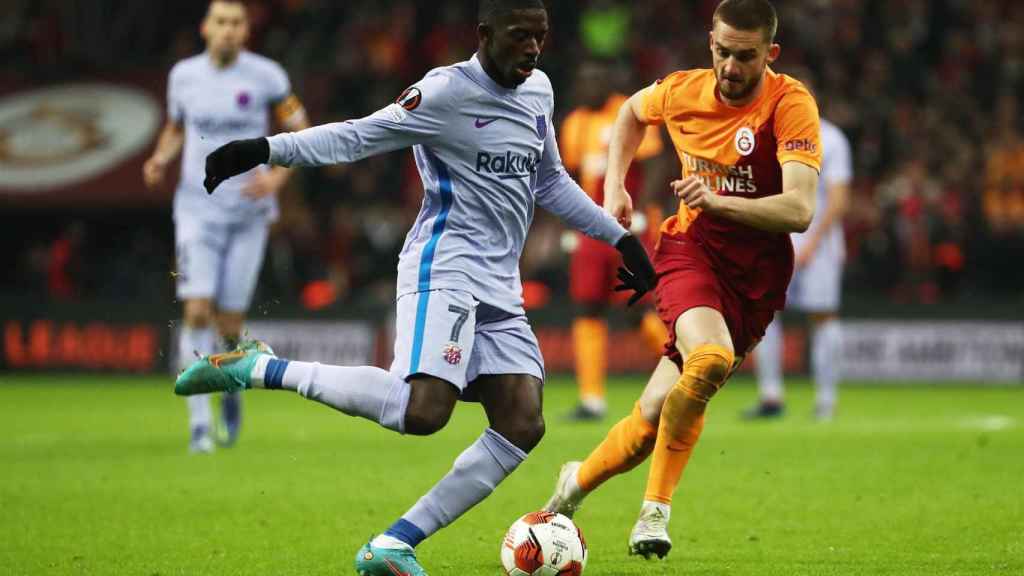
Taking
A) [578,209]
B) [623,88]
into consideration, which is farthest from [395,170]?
[578,209]

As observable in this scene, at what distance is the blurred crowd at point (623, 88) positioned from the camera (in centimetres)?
1912

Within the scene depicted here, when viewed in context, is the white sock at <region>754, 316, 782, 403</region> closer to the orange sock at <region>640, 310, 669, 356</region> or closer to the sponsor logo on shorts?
the orange sock at <region>640, 310, 669, 356</region>

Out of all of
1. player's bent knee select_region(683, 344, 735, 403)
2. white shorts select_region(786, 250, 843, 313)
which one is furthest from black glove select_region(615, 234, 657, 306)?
white shorts select_region(786, 250, 843, 313)

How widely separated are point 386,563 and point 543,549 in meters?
0.62

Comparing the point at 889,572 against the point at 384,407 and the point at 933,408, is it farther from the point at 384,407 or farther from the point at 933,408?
the point at 933,408

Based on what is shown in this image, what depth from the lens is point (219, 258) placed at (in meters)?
10.7

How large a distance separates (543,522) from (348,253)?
13.3 meters

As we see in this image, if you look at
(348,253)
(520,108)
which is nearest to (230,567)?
(520,108)

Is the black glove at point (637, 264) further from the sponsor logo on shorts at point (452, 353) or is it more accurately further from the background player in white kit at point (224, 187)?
the background player in white kit at point (224, 187)

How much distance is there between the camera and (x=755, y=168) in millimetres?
6879

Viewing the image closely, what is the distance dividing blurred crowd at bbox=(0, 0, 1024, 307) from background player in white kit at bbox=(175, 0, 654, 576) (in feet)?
39.0

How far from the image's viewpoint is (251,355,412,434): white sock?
5891 millimetres

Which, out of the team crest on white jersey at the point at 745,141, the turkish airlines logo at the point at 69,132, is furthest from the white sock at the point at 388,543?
the turkish airlines logo at the point at 69,132

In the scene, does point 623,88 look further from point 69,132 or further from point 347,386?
point 347,386
